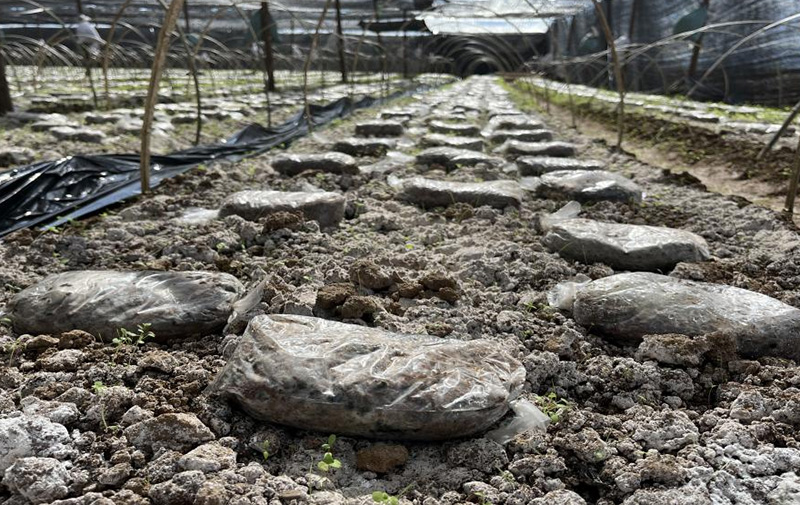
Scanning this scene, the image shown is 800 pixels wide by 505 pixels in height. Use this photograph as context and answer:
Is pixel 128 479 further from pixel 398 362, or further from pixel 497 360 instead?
pixel 497 360

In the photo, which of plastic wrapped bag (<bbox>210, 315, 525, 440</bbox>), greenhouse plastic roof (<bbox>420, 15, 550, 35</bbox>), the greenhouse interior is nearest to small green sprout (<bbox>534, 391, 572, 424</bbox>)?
the greenhouse interior

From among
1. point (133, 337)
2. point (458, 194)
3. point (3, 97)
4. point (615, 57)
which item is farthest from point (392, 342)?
point (3, 97)

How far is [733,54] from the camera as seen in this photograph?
1285 cm

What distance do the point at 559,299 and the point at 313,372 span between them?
1229 millimetres

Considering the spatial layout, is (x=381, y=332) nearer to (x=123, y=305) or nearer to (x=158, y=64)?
(x=123, y=305)

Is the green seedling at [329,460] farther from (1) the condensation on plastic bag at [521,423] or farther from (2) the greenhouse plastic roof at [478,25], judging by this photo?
(2) the greenhouse plastic roof at [478,25]

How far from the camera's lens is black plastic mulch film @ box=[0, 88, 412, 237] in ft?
11.3

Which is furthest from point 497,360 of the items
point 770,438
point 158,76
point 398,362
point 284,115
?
point 284,115

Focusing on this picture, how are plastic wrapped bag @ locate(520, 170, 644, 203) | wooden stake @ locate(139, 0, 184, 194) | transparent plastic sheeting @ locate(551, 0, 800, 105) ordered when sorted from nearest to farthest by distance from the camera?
wooden stake @ locate(139, 0, 184, 194)
plastic wrapped bag @ locate(520, 170, 644, 203)
transparent plastic sheeting @ locate(551, 0, 800, 105)

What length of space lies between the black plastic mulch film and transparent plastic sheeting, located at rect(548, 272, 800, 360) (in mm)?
2891

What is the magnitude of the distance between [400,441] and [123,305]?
1.17 meters

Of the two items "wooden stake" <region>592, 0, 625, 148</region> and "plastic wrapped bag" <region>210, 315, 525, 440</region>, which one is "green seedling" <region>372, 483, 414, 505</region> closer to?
"plastic wrapped bag" <region>210, 315, 525, 440</region>

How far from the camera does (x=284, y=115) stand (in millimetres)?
9883

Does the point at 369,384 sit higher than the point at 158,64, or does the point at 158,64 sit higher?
the point at 158,64
